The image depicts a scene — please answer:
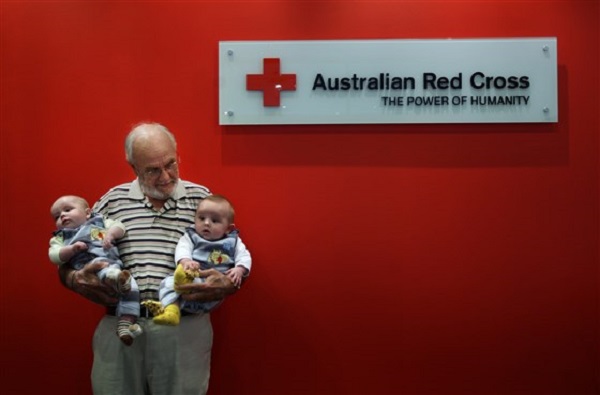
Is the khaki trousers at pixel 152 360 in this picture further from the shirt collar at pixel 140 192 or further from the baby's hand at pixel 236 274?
the shirt collar at pixel 140 192

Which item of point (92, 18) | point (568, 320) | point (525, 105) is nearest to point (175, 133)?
point (92, 18)

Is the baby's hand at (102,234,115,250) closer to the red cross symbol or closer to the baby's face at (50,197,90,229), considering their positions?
the baby's face at (50,197,90,229)

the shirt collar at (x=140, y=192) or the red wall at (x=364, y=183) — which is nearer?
the shirt collar at (x=140, y=192)

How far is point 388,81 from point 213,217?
41.6 inches

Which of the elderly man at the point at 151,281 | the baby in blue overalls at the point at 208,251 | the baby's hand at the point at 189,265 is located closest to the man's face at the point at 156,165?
the elderly man at the point at 151,281

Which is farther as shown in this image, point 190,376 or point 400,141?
point 400,141

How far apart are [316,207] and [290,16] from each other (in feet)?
2.82

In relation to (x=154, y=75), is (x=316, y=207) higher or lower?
lower

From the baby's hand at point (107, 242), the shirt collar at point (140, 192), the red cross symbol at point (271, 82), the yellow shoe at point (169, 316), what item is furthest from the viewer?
the red cross symbol at point (271, 82)

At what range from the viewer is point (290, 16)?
289 centimetres

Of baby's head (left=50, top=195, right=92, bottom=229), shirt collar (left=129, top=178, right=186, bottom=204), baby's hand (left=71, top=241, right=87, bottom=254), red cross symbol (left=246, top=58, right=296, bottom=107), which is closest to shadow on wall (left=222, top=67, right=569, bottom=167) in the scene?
red cross symbol (left=246, top=58, right=296, bottom=107)

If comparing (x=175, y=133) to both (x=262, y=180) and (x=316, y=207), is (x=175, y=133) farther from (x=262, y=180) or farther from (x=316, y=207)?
(x=316, y=207)

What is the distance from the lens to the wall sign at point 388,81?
9.36 ft

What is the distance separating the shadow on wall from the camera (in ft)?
9.43
